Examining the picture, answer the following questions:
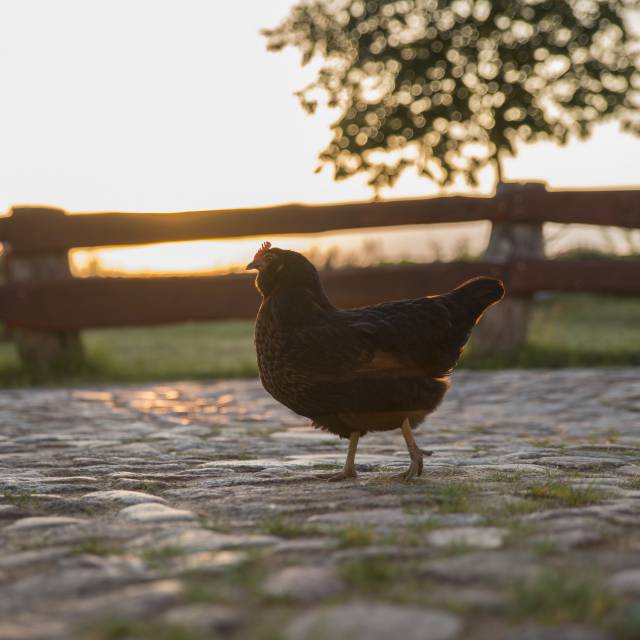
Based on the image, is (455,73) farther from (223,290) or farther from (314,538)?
(314,538)

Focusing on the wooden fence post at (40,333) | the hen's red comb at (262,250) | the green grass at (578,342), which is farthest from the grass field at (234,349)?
the hen's red comb at (262,250)

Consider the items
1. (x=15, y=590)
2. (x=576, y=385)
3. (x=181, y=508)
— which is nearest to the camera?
(x=15, y=590)

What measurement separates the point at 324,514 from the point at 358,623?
1109 mm

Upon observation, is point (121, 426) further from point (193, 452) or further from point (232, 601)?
point (232, 601)

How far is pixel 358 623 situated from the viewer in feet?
6.13

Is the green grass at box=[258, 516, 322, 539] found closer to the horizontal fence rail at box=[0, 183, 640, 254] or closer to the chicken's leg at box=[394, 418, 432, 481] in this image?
the chicken's leg at box=[394, 418, 432, 481]

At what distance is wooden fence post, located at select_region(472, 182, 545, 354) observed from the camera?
8.59 meters

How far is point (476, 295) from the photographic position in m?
4.05

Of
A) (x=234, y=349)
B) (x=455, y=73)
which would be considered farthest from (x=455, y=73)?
(x=234, y=349)

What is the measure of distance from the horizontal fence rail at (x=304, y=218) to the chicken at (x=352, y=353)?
463cm

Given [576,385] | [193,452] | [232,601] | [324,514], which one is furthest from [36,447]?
[576,385]

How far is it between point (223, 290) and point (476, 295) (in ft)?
16.1

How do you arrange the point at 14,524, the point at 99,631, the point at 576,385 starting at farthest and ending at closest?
the point at 576,385, the point at 14,524, the point at 99,631

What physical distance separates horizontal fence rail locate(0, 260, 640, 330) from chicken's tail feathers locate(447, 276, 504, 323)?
4.48 metres
